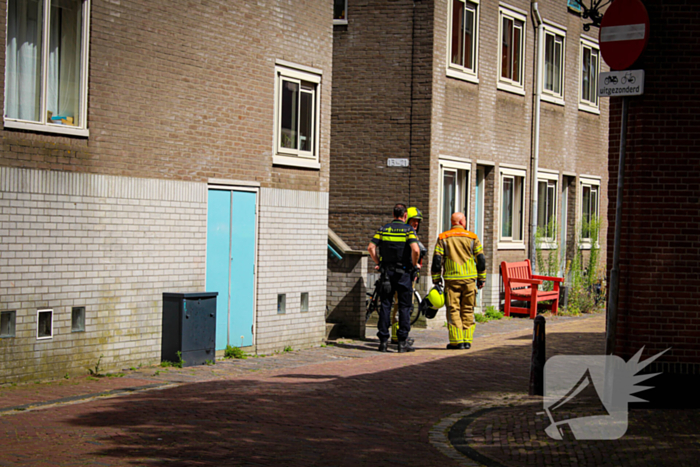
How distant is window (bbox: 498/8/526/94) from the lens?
19688 mm

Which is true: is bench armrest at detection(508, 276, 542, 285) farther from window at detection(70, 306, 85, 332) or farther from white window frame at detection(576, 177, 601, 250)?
window at detection(70, 306, 85, 332)

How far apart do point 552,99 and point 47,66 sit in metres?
14.7

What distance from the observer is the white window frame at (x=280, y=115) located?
43.0ft

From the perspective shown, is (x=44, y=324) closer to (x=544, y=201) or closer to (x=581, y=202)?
(x=544, y=201)

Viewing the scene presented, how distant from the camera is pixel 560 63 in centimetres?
2245

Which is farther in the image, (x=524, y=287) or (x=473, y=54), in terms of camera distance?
(x=524, y=287)

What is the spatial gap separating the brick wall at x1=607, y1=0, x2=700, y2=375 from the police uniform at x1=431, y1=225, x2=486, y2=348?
15.2 feet

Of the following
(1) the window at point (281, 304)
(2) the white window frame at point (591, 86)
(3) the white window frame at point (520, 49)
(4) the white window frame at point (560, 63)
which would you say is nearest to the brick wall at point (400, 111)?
(3) the white window frame at point (520, 49)

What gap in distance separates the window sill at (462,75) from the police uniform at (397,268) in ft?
17.8

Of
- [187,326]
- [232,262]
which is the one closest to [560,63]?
[232,262]

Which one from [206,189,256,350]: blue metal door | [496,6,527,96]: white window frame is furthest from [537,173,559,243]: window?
[206,189,256,350]: blue metal door

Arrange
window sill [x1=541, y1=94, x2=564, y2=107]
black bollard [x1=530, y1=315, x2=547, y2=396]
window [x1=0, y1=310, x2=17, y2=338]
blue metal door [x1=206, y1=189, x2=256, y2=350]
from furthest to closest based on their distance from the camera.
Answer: window sill [x1=541, y1=94, x2=564, y2=107] < blue metal door [x1=206, y1=189, x2=256, y2=350] < window [x1=0, y1=310, x2=17, y2=338] < black bollard [x1=530, y1=315, x2=547, y2=396]

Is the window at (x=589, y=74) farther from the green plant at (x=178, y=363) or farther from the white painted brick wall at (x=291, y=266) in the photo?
the green plant at (x=178, y=363)

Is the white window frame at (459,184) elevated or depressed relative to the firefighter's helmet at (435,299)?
elevated
